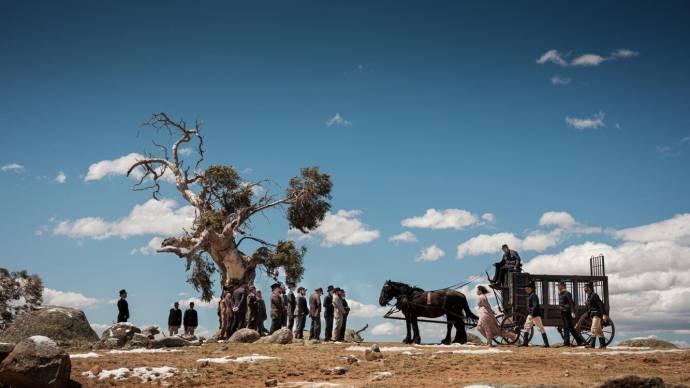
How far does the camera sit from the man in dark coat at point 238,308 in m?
24.8

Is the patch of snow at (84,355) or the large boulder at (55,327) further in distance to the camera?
the large boulder at (55,327)

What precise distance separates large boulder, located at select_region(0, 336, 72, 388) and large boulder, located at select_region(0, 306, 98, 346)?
29.0 feet

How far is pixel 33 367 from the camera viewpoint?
13.4 metres

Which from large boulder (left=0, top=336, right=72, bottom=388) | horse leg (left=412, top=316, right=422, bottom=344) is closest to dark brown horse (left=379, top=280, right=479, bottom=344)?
horse leg (left=412, top=316, right=422, bottom=344)

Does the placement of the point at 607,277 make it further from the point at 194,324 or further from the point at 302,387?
the point at 194,324

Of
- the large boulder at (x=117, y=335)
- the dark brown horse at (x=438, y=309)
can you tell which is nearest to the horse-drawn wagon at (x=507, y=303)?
the dark brown horse at (x=438, y=309)

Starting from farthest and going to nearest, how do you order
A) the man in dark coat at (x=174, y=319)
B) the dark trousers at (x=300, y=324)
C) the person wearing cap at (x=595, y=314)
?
the man in dark coat at (x=174, y=319), the dark trousers at (x=300, y=324), the person wearing cap at (x=595, y=314)

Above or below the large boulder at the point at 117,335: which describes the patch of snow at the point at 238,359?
Result: below

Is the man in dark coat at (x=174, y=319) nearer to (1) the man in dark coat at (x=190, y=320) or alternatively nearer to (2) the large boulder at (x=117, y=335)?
(1) the man in dark coat at (x=190, y=320)

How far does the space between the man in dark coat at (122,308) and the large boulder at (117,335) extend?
267 cm

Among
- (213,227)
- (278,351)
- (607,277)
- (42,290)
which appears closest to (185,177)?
(213,227)

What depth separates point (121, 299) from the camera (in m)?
25.2

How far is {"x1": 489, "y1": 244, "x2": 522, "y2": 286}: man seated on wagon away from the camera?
21.8m

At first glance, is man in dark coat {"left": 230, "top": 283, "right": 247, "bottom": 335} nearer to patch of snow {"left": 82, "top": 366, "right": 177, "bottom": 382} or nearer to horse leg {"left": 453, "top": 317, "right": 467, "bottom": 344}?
horse leg {"left": 453, "top": 317, "right": 467, "bottom": 344}
